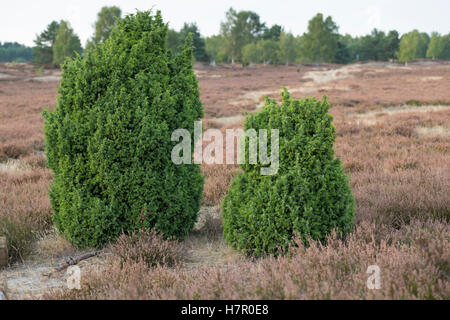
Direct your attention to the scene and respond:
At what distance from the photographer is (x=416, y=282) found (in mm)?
2164

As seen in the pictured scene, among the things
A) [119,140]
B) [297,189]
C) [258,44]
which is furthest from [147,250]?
[258,44]

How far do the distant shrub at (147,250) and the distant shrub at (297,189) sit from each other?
0.65 m

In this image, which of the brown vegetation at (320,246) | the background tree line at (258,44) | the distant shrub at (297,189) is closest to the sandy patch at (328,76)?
the background tree line at (258,44)

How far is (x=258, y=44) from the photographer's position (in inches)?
2544

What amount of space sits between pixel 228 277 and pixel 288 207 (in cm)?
99

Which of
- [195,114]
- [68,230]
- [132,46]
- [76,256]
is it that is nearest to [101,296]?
[76,256]

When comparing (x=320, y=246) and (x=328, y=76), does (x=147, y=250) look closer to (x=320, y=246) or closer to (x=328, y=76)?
(x=320, y=246)

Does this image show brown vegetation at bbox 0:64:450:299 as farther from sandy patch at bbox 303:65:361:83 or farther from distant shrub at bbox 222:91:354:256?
sandy patch at bbox 303:65:361:83

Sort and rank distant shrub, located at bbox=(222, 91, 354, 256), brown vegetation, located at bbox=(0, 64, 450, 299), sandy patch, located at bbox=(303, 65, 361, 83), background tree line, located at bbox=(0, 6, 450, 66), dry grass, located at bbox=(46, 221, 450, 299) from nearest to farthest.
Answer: dry grass, located at bbox=(46, 221, 450, 299), brown vegetation, located at bbox=(0, 64, 450, 299), distant shrub, located at bbox=(222, 91, 354, 256), sandy patch, located at bbox=(303, 65, 361, 83), background tree line, located at bbox=(0, 6, 450, 66)

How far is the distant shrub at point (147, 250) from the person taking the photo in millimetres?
3213

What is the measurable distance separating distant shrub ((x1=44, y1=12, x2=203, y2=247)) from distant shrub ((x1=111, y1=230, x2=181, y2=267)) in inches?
9.3

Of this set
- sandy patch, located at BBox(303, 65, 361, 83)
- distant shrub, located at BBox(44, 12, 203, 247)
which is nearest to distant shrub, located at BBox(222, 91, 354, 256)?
distant shrub, located at BBox(44, 12, 203, 247)

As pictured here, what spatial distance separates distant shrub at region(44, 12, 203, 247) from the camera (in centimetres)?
358
